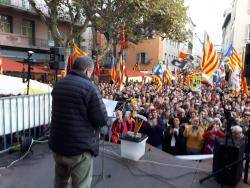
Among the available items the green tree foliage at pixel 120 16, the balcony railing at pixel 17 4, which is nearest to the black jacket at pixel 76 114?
the green tree foliage at pixel 120 16

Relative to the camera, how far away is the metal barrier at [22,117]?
5.54 meters

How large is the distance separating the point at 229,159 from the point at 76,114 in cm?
274

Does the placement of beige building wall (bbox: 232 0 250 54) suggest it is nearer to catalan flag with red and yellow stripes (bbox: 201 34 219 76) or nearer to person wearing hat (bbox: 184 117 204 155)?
catalan flag with red and yellow stripes (bbox: 201 34 219 76)

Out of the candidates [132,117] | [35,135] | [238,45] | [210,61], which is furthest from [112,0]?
[238,45]

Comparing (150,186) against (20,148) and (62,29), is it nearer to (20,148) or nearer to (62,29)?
(20,148)

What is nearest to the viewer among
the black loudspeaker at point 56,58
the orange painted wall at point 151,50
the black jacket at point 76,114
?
the black jacket at point 76,114

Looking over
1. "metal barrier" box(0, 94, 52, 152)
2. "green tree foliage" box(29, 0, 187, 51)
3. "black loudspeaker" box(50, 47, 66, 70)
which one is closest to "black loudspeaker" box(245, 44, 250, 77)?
"black loudspeaker" box(50, 47, 66, 70)

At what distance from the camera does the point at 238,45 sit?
3512 centimetres

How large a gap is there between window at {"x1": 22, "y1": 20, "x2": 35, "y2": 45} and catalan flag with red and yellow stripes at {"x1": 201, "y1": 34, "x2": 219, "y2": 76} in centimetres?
1916

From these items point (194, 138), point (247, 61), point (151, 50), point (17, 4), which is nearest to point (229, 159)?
point (194, 138)

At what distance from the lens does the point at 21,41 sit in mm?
24016

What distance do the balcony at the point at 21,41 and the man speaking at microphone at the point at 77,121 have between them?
70.0 feet

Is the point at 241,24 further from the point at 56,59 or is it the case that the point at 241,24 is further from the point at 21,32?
the point at 56,59

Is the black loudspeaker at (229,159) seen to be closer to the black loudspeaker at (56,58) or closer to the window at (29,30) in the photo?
the black loudspeaker at (56,58)
